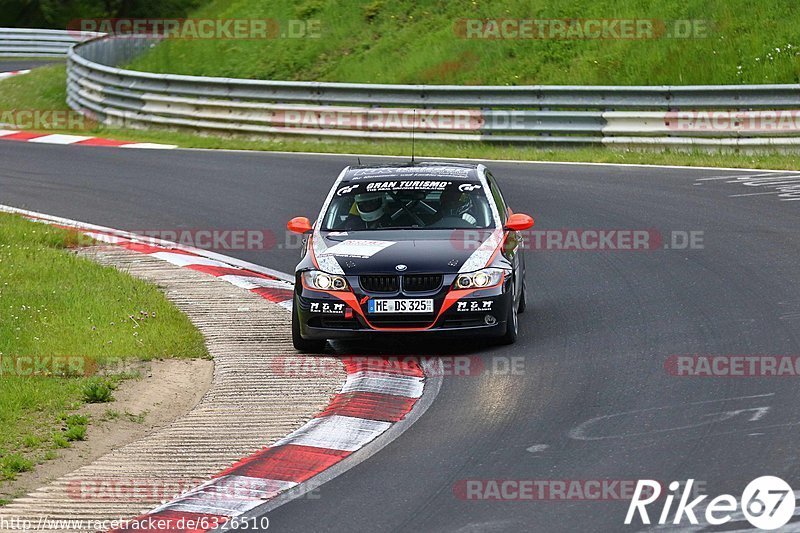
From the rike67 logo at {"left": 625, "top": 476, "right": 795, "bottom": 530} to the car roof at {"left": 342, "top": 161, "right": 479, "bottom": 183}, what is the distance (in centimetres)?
520

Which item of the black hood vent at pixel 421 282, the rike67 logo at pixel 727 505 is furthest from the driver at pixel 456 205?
the rike67 logo at pixel 727 505

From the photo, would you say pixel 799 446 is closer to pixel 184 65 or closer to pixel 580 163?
pixel 580 163

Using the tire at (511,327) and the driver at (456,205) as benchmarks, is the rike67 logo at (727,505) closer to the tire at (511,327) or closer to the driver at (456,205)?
the tire at (511,327)

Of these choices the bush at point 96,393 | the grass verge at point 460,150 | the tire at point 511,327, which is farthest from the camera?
the grass verge at point 460,150

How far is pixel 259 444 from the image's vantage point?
834cm

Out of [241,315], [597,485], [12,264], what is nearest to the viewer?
[597,485]

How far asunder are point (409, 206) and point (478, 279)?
1275mm

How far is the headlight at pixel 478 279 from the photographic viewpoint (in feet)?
34.8

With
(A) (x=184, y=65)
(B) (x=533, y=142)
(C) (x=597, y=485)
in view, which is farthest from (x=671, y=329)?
(A) (x=184, y=65)

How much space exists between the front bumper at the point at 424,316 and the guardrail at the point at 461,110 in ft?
33.8

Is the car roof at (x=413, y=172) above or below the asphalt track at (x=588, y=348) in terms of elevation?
above

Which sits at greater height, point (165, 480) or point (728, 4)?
point (728, 4)

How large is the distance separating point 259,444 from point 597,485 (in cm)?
222

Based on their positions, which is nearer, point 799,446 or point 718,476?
point 718,476
